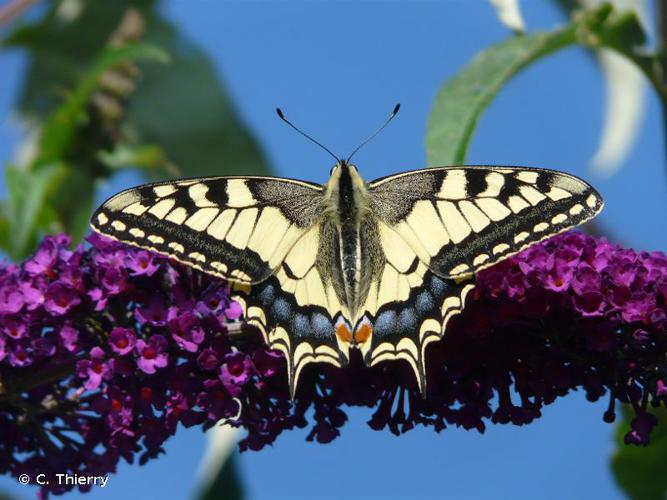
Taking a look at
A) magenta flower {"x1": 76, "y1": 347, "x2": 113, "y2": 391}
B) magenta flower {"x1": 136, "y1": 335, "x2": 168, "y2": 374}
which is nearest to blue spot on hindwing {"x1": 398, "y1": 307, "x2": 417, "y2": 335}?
magenta flower {"x1": 136, "y1": 335, "x2": 168, "y2": 374}

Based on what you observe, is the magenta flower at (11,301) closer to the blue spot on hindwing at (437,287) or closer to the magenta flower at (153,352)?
the magenta flower at (153,352)

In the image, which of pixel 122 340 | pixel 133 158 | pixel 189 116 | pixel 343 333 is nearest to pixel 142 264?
pixel 122 340

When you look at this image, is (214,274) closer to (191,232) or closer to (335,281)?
(191,232)

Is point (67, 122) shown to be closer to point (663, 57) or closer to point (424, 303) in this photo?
point (424, 303)

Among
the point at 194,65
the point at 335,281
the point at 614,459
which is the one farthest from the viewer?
the point at 194,65

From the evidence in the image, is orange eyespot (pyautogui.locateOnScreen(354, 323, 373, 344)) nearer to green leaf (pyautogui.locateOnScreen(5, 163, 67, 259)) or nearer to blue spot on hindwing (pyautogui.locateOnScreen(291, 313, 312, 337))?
blue spot on hindwing (pyautogui.locateOnScreen(291, 313, 312, 337))

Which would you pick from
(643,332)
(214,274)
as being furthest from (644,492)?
(214,274)
